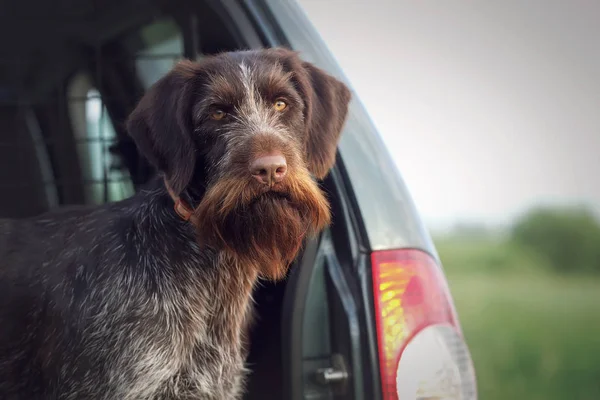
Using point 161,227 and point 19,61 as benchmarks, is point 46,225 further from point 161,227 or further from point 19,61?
point 19,61

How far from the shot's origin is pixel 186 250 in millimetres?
2135

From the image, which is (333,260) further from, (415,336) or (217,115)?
(217,115)

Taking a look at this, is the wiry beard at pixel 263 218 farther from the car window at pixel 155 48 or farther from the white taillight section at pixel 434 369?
the car window at pixel 155 48

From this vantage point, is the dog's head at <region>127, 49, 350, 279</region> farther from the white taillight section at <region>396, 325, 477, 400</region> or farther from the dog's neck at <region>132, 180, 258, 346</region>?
the white taillight section at <region>396, 325, 477, 400</region>

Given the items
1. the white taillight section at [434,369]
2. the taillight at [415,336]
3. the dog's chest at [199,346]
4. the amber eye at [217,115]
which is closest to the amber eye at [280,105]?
the amber eye at [217,115]

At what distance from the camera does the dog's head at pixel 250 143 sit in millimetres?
1898

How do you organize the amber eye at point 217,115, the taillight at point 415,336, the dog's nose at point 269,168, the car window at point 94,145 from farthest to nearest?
the car window at point 94,145
the amber eye at point 217,115
the dog's nose at point 269,168
the taillight at point 415,336

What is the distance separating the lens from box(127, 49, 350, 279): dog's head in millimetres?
1898

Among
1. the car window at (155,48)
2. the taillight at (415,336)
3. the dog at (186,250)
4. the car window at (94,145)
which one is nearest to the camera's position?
the taillight at (415,336)

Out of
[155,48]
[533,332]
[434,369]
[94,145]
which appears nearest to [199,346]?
[434,369]

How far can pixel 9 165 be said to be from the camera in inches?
112

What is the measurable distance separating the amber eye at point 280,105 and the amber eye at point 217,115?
14 centimetres

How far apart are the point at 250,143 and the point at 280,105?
272 mm

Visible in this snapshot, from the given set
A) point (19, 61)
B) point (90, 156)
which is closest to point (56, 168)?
point (90, 156)
